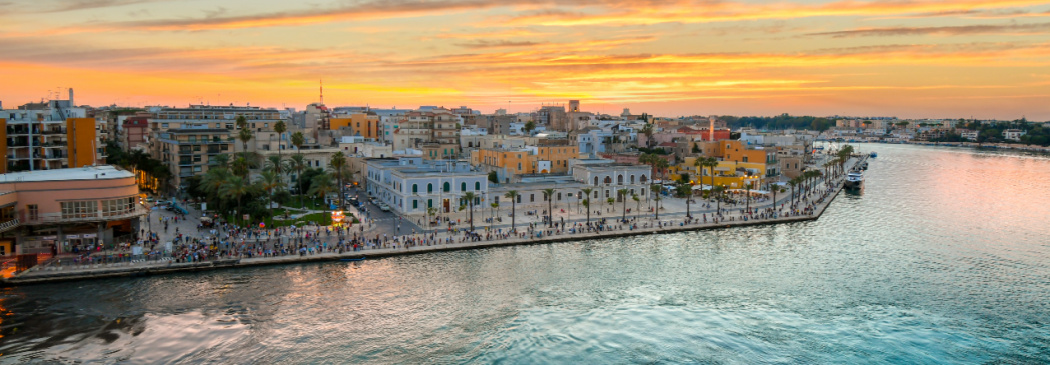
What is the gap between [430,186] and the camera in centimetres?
5325

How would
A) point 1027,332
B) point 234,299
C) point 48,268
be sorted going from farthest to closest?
point 48,268, point 234,299, point 1027,332

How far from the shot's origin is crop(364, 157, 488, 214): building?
52.6 meters

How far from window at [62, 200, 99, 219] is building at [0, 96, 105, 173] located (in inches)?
694

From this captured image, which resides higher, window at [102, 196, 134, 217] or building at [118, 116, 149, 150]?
building at [118, 116, 149, 150]

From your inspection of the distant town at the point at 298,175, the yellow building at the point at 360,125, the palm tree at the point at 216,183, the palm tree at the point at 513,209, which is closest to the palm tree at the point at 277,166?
the distant town at the point at 298,175

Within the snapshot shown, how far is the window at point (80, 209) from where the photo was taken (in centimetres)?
3684

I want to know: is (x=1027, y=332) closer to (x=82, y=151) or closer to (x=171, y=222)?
(x=171, y=222)

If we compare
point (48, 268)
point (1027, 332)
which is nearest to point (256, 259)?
point (48, 268)

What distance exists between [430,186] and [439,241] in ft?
36.3

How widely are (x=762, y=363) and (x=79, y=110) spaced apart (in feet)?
220

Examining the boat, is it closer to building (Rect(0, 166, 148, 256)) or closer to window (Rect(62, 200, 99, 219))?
building (Rect(0, 166, 148, 256))

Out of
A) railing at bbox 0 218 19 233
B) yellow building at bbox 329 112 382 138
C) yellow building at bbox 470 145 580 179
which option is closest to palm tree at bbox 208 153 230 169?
railing at bbox 0 218 19 233

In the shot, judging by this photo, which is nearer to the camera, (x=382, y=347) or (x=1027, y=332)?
(x=382, y=347)

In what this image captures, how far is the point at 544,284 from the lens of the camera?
3494cm
